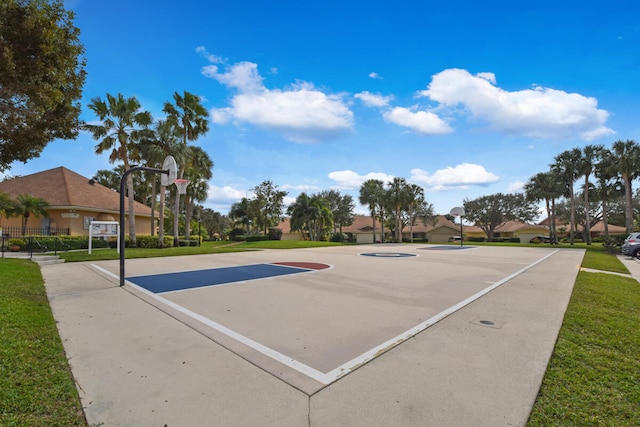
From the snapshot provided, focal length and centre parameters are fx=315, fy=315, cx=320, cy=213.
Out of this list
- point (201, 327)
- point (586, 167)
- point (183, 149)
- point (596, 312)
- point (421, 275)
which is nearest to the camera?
point (201, 327)

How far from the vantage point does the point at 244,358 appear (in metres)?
3.83

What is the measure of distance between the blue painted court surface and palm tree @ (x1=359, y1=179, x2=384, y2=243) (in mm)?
35593

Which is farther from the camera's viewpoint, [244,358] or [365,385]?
[244,358]

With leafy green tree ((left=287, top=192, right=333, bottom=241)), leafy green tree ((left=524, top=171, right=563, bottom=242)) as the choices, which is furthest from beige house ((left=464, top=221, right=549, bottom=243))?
leafy green tree ((left=287, top=192, right=333, bottom=241))

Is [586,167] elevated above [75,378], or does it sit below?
above

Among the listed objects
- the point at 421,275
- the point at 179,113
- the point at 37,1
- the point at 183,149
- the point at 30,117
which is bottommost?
the point at 421,275

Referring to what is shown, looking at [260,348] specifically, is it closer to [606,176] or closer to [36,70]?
[36,70]

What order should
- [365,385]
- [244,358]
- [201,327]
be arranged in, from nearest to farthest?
[365,385]
[244,358]
[201,327]

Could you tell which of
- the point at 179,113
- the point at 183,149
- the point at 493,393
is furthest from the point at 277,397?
the point at 179,113

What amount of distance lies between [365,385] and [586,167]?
148 feet

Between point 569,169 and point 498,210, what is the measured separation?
2084cm

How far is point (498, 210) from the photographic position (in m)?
57.3

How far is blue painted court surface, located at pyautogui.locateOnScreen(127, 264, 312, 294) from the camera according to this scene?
8594 mm

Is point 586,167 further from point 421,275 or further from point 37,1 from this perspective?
point 37,1
